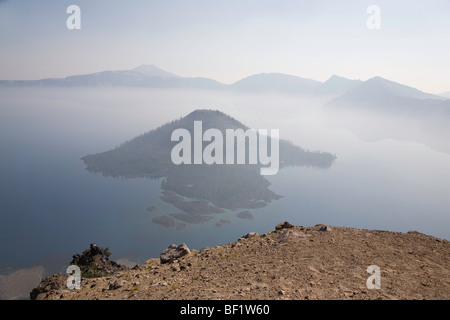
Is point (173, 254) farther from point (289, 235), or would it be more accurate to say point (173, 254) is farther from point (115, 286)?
point (289, 235)

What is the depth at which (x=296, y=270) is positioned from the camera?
8492mm

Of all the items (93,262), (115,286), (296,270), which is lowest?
(93,262)

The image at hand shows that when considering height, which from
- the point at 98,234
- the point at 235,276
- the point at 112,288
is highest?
the point at 235,276

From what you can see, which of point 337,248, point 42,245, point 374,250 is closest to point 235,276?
point 337,248

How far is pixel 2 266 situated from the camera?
432 feet

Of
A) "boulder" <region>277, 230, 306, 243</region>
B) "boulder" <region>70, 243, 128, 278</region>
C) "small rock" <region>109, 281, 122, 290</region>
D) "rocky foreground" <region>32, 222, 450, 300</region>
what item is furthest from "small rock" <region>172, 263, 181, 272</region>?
"boulder" <region>70, 243, 128, 278</region>

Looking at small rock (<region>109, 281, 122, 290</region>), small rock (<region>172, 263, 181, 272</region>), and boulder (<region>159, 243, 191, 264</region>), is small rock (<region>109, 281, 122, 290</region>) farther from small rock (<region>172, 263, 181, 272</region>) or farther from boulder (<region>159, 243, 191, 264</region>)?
boulder (<region>159, 243, 191, 264</region>)

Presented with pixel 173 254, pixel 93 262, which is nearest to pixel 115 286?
pixel 173 254

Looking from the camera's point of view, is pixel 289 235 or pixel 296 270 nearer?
pixel 296 270

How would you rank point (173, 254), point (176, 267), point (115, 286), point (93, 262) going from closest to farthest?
point (115, 286)
point (176, 267)
point (173, 254)
point (93, 262)

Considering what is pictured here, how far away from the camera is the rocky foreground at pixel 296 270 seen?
7473 mm
